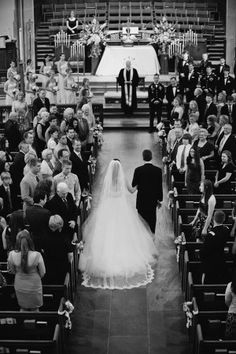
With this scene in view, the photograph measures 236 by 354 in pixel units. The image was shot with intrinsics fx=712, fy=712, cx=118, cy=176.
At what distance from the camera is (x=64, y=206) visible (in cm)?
826

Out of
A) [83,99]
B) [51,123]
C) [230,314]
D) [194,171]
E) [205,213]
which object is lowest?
[230,314]

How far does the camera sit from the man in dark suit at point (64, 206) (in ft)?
27.0

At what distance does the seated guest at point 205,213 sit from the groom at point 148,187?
91 cm

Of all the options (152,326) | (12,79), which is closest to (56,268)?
(152,326)

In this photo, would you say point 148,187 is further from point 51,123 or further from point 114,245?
point 51,123

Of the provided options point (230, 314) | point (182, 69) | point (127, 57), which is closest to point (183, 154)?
point (230, 314)

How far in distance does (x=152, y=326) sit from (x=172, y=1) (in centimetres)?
2221

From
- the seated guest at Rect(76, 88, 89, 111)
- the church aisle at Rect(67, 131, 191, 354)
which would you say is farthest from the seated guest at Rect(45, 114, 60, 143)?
the church aisle at Rect(67, 131, 191, 354)

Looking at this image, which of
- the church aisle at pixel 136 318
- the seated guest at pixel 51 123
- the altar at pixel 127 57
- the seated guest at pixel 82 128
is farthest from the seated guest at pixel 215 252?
the altar at pixel 127 57

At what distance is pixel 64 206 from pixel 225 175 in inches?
107

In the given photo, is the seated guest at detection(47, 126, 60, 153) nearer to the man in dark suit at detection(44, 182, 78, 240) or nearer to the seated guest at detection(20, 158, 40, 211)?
the seated guest at detection(20, 158, 40, 211)

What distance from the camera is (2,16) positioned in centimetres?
2581

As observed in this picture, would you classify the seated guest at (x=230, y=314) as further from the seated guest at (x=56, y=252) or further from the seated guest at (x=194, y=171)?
the seated guest at (x=194, y=171)

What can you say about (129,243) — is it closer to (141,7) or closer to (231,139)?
(231,139)
